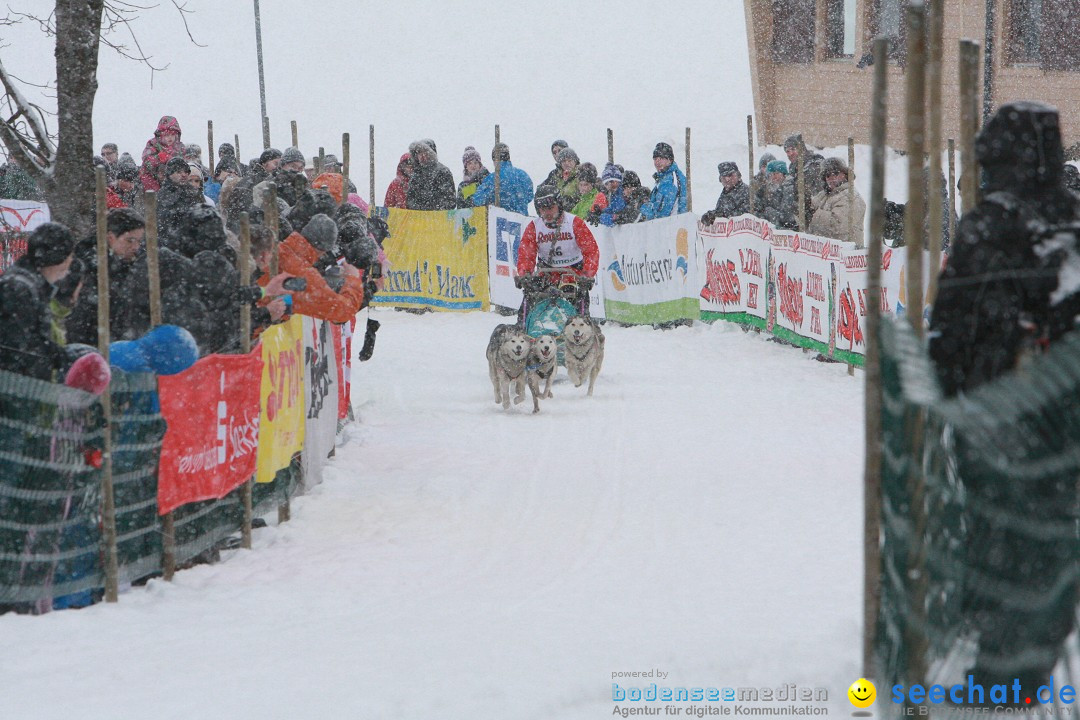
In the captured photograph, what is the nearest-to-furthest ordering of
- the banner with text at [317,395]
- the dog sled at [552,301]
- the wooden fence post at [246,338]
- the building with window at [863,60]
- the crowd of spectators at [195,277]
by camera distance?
1. the crowd of spectators at [195,277]
2. the wooden fence post at [246,338]
3. the banner with text at [317,395]
4. the dog sled at [552,301]
5. the building with window at [863,60]

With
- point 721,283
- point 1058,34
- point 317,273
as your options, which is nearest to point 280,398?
point 317,273

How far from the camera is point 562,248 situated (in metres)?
13.2

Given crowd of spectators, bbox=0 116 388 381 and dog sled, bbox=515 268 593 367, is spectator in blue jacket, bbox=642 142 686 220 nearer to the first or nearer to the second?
dog sled, bbox=515 268 593 367

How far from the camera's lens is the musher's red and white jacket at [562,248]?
1316cm

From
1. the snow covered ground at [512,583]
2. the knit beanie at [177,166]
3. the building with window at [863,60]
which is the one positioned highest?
the building with window at [863,60]

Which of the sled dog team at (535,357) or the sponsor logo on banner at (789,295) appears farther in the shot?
the sponsor logo on banner at (789,295)

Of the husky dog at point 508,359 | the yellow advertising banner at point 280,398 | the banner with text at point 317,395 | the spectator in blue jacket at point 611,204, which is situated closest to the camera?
the yellow advertising banner at point 280,398

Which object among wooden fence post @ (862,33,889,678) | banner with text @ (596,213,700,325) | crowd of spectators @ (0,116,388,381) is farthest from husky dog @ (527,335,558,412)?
wooden fence post @ (862,33,889,678)

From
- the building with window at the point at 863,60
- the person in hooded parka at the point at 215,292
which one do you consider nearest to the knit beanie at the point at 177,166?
the person in hooded parka at the point at 215,292

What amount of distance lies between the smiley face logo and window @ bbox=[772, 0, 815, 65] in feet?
73.6

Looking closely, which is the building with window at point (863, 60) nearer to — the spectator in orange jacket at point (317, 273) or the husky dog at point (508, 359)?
the husky dog at point (508, 359)

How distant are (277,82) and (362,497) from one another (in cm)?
4622

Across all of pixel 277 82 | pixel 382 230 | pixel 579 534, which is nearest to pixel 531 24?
pixel 277 82

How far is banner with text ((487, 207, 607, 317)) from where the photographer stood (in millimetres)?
18203
